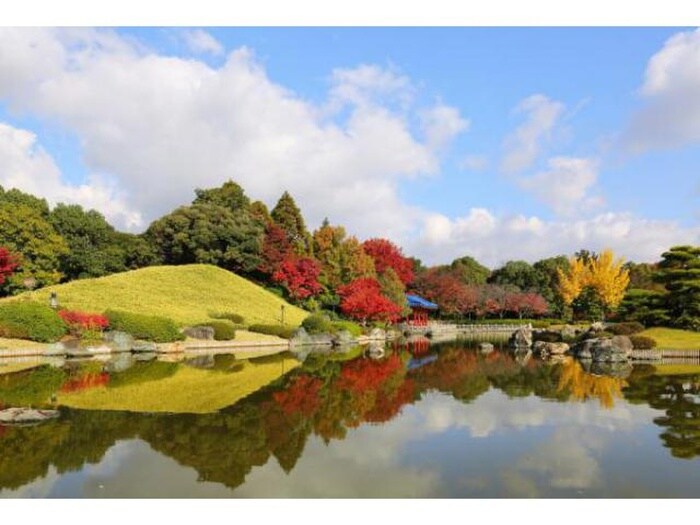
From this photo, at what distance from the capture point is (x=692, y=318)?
116ft

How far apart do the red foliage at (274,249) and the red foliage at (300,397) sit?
1414 inches

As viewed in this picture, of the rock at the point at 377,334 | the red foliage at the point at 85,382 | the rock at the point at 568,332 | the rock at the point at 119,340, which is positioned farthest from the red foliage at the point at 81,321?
the rock at the point at 568,332

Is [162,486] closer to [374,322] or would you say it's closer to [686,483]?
[686,483]

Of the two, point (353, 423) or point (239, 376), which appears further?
point (239, 376)

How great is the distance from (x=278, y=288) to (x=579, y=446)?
4755 centimetres

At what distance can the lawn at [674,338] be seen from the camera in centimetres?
3206

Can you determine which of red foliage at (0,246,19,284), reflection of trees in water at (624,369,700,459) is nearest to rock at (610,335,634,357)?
reflection of trees in water at (624,369,700,459)

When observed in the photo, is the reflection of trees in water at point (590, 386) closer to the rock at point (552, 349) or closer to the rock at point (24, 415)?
the rock at point (552, 349)

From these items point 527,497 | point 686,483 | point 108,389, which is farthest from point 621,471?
point 108,389

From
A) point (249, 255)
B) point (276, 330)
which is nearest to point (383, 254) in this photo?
point (249, 255)

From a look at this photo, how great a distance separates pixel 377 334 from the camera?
50844 mm

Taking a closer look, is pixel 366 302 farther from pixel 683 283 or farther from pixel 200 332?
pixel 683 283

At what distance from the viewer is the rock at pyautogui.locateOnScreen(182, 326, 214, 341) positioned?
3566 centimetres

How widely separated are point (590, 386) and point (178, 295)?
3372cm
